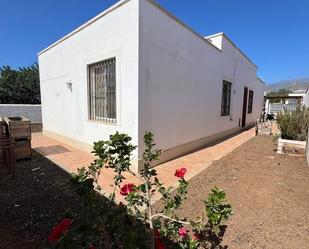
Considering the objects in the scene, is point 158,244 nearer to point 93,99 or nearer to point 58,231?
point 58,231

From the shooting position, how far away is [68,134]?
23.5ft

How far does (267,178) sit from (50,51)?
861 centimetres

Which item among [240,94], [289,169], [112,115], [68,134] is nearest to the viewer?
[289,169]

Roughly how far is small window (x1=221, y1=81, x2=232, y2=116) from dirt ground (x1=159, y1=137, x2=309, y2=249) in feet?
13.2

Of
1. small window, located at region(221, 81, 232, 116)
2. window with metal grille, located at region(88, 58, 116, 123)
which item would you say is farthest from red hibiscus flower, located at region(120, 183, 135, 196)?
small window, located at region(221, 81, 232, 116)

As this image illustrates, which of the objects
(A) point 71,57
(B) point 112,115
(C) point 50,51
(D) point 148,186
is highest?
(C) point 50,51

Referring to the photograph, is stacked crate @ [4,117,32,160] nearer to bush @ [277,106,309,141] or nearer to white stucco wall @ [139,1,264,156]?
white stucco wall @ [139,1,264,156]

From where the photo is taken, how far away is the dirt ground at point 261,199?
89.0 inches

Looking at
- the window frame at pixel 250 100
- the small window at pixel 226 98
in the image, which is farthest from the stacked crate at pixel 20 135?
the window frame at pixel 250 100

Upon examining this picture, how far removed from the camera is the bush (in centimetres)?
622

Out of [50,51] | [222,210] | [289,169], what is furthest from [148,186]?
[50,51]

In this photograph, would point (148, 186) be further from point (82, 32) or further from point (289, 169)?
point (82, 32)

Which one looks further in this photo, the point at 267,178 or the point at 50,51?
the point at 50,51

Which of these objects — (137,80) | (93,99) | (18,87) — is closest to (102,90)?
(93,99)
